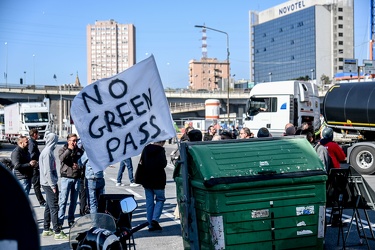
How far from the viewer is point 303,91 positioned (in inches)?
1022

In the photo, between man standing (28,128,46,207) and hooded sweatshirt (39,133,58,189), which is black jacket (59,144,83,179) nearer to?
hooded sweatshirt (39,133,58,189)

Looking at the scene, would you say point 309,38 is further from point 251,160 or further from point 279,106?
point 251,160

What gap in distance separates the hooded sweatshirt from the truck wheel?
12.8 m

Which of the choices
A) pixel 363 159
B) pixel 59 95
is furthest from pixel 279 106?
pixel 59 95

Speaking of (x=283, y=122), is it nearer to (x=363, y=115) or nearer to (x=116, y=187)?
(x=363, y=115)

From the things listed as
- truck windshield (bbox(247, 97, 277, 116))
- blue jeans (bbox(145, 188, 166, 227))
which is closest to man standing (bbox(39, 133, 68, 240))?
blue jeans (bbox(145, 188, 166, 227))

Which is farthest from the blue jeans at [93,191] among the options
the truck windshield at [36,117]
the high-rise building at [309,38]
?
the high-rise building at [309,38]

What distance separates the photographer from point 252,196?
5812mm

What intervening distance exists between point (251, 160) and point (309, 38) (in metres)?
160

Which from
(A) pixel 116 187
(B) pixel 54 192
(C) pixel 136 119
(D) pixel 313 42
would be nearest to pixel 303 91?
(A) pixel 116 187

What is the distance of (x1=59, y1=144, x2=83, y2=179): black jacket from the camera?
9.09 meters

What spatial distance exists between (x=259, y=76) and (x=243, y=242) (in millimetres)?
182224

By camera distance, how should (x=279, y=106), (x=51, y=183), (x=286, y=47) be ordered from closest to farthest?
(x=51, y=183)
(x=279, y=106)
(x=286, y=47)

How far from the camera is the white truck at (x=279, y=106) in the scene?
83.8ft
